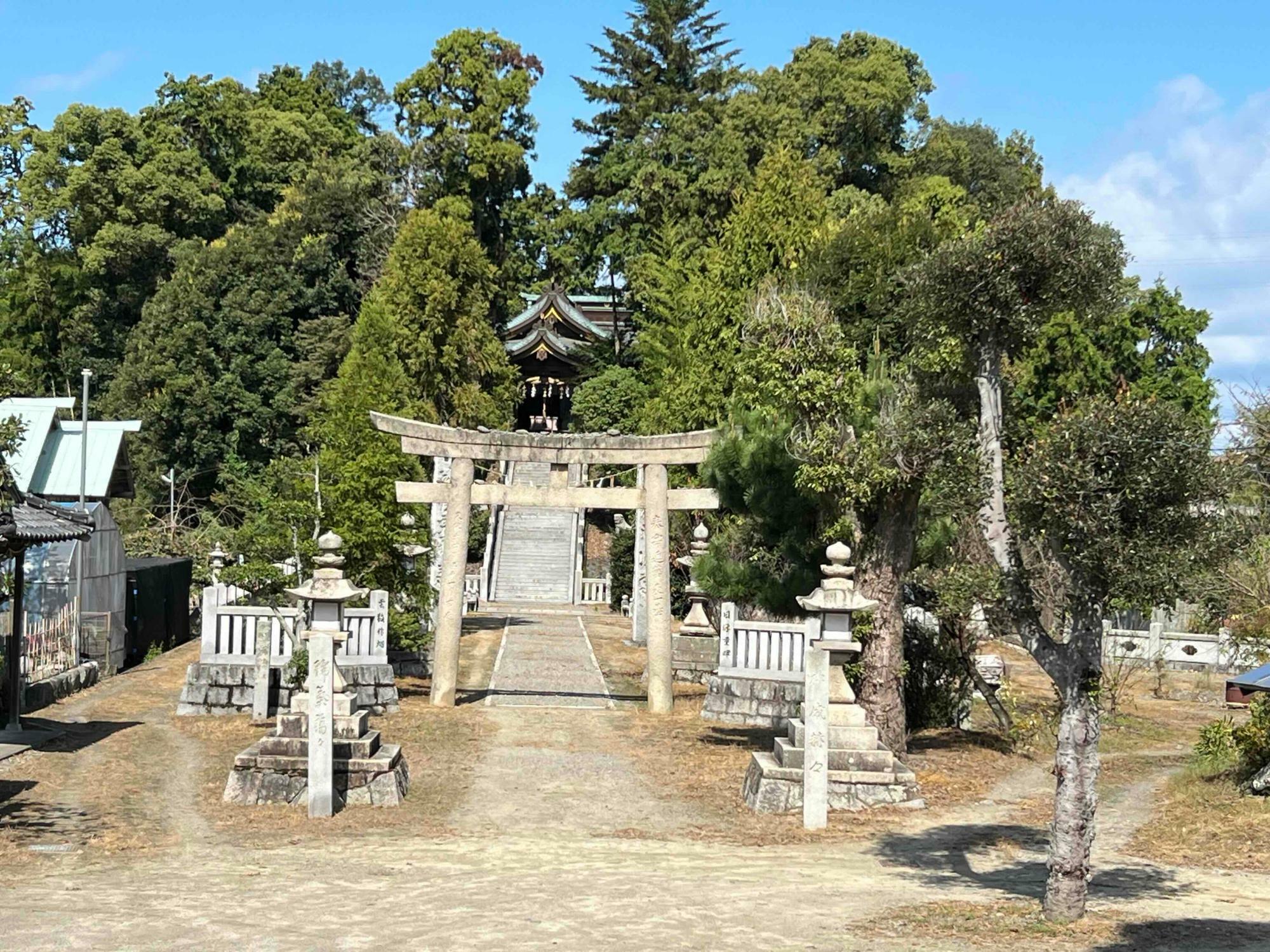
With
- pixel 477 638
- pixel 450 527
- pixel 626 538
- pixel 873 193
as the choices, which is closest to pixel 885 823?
pixel 450 527

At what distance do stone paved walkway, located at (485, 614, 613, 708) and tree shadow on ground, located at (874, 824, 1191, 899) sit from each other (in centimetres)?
921

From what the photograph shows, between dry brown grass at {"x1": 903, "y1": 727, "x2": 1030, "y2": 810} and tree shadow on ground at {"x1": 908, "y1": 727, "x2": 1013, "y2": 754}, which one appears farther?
tree shadow on ground at {"x1": 908, "y1": 727, "x2": 1013, "y2": 754}

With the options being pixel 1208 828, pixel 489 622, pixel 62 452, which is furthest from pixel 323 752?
pixel 489 622

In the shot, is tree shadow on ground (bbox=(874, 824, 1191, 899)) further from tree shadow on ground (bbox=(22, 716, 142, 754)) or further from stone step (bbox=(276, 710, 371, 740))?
tree shadow on ground (bbox=(22, 716, 142, 754))

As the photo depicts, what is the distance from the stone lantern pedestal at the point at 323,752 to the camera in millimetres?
14914

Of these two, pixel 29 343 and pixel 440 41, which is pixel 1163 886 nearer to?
pixel 440 41

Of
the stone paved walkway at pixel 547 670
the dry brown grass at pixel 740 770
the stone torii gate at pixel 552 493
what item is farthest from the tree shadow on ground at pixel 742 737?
the stone paved walkway at pixel 547 670

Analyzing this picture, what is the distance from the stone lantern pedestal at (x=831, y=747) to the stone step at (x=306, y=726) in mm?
4488

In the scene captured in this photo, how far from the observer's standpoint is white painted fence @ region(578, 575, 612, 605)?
43.2 meters

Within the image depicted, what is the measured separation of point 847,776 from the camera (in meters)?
15.4

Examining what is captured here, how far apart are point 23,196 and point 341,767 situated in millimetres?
45431

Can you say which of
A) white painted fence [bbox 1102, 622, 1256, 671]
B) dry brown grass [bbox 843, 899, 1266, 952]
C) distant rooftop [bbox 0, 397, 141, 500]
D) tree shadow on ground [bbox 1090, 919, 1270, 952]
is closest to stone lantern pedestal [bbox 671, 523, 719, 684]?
A: white painted fence [bbox 1102, 622, 1256, 671]

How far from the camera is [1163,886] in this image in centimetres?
1190

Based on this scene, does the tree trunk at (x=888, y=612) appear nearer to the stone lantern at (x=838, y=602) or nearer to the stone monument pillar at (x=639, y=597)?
the stone lantern at (x=838, y=602)
